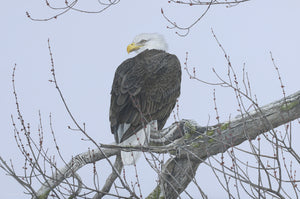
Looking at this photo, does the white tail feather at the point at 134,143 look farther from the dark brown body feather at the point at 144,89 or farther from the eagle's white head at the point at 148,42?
the eagle's white head at the point at 148,42

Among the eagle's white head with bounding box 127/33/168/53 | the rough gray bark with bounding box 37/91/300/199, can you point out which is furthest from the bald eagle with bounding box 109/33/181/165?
the rough gray bark with bounding box 37/91/300/199

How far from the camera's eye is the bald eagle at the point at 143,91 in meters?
5.32

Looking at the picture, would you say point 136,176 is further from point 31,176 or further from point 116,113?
point 116,113

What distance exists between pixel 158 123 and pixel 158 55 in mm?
851

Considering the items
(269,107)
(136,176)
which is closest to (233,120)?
(269,107)

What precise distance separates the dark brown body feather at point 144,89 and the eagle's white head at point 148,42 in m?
0.14

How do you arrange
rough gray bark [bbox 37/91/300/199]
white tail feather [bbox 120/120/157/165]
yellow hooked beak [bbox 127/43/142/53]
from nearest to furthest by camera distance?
rough gray bark [bbox 37/91/300/199] → white tail feather [bbox 120/120/157/165] → yellow hooked beak [bbox 127/43/142/53]

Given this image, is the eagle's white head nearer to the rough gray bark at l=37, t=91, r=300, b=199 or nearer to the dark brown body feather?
the dark brown body feather

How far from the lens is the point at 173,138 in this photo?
5.56 meters

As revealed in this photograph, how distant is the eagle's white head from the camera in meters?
6.11

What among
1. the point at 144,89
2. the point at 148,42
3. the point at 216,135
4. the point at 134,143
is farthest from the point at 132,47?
the point at 216,135

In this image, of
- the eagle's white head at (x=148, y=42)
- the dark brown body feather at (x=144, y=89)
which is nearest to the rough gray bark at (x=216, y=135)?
the dark brown body feather at (x=144, y=89)

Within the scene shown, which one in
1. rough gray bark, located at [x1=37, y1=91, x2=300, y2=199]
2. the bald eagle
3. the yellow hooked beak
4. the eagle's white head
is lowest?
rough gray bark, located at [x1=37, y1=91, x2=300, y2=199]

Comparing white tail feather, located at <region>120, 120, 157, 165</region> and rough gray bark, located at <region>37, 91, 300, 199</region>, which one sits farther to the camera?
white tail feather, located at <region>120, 120, 157, 165</region>
